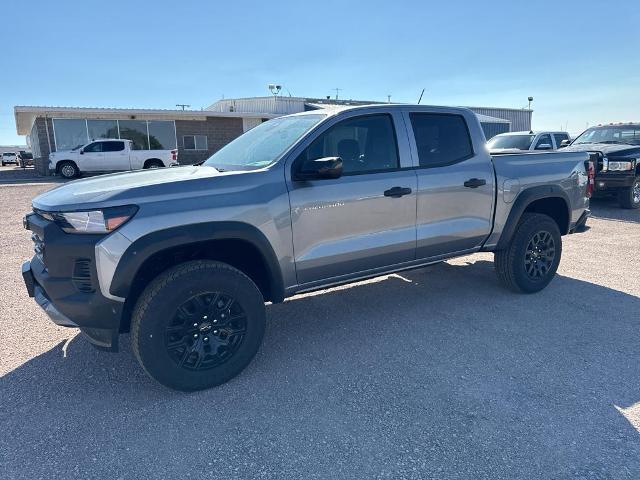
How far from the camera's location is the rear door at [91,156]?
19.7 metres

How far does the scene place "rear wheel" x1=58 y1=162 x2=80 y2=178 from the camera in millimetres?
19703

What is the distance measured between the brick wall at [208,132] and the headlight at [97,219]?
22.2m

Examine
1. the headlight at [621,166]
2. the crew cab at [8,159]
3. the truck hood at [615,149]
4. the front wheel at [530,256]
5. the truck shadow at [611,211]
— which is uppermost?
the crew cab at [8,159]

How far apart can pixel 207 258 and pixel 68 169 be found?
65.4 ft

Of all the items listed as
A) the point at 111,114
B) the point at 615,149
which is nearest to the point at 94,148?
the point at 111,114

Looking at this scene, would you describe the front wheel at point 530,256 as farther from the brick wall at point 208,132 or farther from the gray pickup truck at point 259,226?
the brick wall at point 208,132

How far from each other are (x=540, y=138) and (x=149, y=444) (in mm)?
12586

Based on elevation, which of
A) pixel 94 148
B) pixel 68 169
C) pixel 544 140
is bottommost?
pixel 68 169

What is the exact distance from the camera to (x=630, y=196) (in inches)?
387

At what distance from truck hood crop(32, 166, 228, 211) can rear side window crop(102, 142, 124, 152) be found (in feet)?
61.0

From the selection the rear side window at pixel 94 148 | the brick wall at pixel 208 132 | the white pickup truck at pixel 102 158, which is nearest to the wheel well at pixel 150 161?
the white pickup truck at pixel 102 158

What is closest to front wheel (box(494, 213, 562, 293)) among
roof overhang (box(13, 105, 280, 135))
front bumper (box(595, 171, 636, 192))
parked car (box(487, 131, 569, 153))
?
front bumper (box(595, 171, 636, 192))

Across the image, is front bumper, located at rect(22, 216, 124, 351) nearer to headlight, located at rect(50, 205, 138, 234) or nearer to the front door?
headlight, located at rect(50, 205, 138, 234)

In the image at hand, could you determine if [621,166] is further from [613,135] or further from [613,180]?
[613,135]
